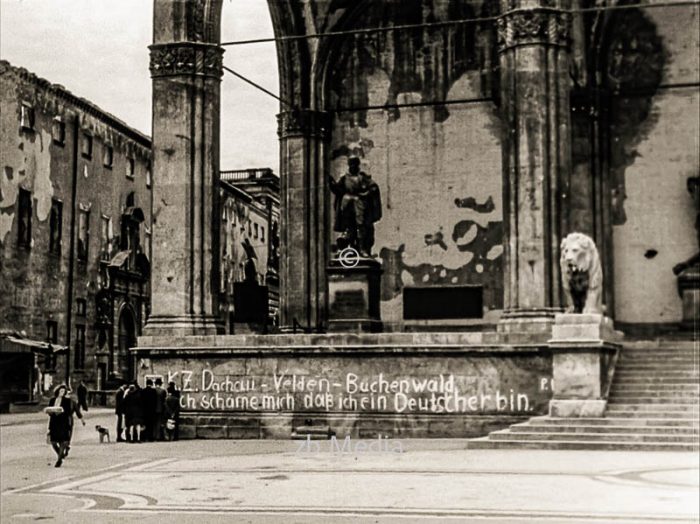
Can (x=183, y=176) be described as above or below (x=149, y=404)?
above

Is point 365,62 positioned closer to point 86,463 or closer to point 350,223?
point 350,223

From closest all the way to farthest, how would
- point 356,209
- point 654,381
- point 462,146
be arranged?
point 654,381 < point 356,209 < point 462,146

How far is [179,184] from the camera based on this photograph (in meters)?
21.9

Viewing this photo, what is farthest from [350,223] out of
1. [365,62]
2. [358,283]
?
[365,62]

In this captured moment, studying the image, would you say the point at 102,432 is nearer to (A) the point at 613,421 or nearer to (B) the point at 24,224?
(A) the point at 613,421

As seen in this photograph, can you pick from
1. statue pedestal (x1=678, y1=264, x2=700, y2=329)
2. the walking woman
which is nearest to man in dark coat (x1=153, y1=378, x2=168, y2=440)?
the walking woman

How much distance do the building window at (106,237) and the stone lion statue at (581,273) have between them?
91.4 ft

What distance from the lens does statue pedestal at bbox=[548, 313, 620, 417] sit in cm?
1839

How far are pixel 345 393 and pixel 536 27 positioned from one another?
24.1ft

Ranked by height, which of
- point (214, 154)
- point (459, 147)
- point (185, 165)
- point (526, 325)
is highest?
point (459, 147)

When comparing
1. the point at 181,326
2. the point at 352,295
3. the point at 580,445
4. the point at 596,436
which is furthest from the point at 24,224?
the point at 352,295

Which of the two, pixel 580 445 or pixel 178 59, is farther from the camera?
pixel 178 59

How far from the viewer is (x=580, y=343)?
61.7 feet

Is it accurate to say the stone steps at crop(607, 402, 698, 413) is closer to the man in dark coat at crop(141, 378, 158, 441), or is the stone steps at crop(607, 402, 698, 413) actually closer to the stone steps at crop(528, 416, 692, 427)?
the stone steps at crop(528, 416, 692, 427)
